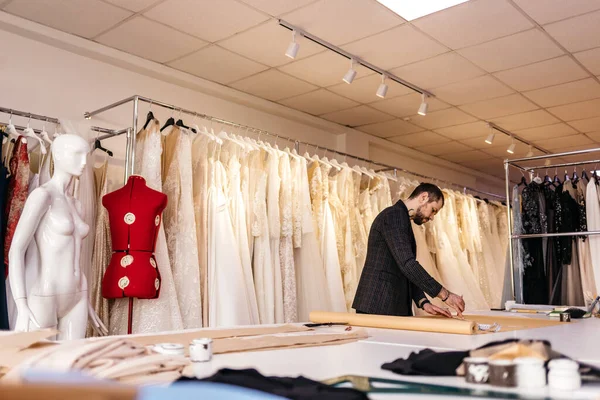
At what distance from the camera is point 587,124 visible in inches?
260

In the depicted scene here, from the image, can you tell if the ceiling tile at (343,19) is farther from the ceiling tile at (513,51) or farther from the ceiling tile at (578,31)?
the ceiling tile at (578,31)

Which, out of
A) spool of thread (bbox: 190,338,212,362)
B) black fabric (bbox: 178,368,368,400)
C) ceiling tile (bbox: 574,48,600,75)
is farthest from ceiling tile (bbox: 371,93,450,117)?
black fabric (bbox: 178,368,368,400)

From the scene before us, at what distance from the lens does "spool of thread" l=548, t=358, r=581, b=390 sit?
94cm

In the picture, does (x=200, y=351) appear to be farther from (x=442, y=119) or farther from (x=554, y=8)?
(x=442, y=119)

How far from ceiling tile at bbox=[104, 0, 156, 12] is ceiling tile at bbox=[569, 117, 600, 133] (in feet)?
16.5

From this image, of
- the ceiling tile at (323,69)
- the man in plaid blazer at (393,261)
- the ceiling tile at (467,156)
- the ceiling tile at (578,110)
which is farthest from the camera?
the ceiling tile at (467,156)

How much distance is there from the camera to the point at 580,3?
366 cm

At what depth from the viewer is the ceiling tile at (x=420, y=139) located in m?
7.00

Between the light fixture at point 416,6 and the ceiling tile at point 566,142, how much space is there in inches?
168

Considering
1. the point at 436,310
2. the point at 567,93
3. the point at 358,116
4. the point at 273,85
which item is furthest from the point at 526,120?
the point at 436,310

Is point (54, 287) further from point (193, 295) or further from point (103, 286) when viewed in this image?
point (193, 295)

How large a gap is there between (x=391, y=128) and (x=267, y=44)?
273cm

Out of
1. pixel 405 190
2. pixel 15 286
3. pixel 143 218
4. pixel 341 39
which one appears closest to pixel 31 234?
pixel 15 286

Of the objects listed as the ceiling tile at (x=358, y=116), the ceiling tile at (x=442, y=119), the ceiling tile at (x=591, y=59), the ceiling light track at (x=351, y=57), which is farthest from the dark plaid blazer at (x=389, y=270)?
the ceiling tile at (x=442, y=119)
